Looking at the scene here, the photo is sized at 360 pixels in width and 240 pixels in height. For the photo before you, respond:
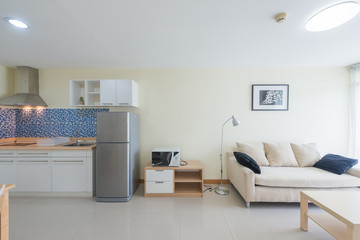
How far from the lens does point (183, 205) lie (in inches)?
100

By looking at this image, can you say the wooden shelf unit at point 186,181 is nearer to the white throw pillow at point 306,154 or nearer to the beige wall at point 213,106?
the beige wall at point 213,106

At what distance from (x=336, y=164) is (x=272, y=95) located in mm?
1565

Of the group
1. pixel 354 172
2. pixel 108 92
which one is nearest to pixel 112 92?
pixel 108 92

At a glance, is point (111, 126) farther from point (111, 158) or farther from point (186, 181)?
point (186, 181)

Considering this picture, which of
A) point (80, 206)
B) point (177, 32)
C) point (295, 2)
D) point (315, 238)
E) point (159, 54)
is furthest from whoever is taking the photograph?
point (159, 54)

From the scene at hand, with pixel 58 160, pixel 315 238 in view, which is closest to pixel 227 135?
pixel 315 238

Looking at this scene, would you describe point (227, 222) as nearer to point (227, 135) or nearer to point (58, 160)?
point (227, 135)

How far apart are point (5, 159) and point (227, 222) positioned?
12.6ft

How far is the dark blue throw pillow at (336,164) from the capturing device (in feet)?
8.22

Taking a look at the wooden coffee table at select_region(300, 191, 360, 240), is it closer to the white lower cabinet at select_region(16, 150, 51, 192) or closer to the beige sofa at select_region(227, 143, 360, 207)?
the beige sofa at select_region(227, 143, 360, 207)

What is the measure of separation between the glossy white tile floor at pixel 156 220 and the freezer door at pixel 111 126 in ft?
3.54

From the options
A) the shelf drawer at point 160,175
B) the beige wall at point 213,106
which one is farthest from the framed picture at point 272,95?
the shelf drawer at point 160,175

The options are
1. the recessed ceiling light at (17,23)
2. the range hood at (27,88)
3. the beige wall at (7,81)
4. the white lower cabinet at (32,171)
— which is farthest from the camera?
the beige wall at (7,81)

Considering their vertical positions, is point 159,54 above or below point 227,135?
above
